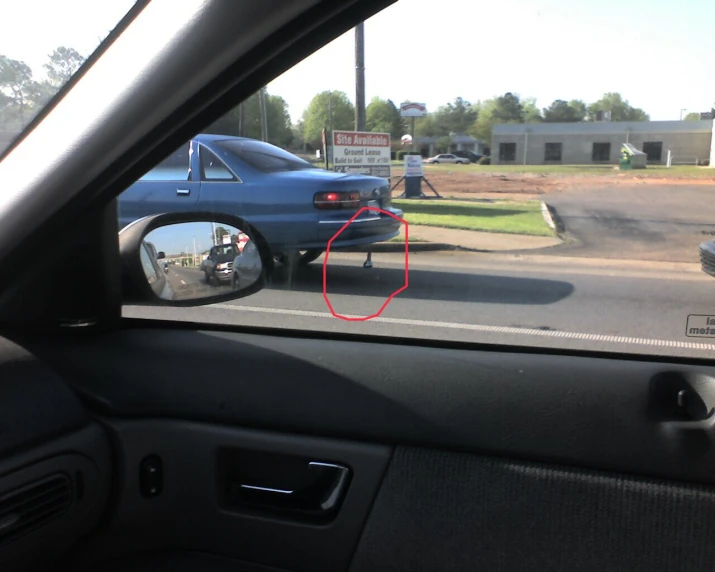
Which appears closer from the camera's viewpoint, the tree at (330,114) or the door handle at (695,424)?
the door handle at (695,424)

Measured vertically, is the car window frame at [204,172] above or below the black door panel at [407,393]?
above

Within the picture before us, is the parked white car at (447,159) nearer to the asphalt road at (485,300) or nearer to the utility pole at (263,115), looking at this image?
the asphalt road at (485,300)

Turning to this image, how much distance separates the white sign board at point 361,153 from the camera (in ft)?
8.73

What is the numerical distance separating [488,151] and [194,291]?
1.23m

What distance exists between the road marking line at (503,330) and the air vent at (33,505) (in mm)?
835

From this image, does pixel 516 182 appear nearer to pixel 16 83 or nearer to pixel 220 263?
pixel 220 263

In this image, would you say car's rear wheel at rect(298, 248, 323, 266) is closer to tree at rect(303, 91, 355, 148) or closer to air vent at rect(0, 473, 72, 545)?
tree at rect(303, 91, 355, 148)

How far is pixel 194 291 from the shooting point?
2.73 m

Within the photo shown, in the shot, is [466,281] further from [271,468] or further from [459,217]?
[271,468]

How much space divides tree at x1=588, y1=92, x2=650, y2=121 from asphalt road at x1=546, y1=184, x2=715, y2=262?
0.92 ft

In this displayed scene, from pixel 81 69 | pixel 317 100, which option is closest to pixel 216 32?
pixel 81 69

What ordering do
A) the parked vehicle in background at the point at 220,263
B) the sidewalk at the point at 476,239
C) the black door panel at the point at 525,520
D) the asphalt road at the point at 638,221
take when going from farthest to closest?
the sidewalk at the point at 476,239, the parked vehicle in background at the point at 220,263, the asphalt road at the point at 638,221, the black door panel at the point at 525,520

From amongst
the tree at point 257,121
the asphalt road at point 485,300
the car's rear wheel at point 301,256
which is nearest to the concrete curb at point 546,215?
the asphalt road at point 485,300

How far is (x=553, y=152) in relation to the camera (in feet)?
9.03
